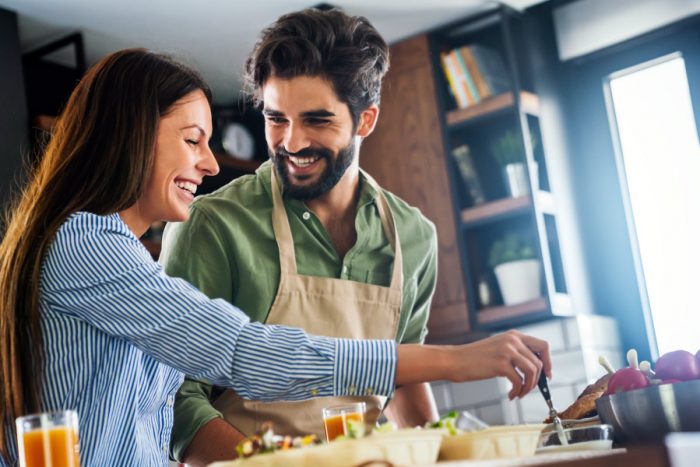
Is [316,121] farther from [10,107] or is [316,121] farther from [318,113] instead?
[10,107]

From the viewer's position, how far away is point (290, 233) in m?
2.47

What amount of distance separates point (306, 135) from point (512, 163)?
2.14 meters

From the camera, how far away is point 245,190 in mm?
2553

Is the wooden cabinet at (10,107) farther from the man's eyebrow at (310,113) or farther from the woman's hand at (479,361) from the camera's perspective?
the woman's hand at (479,361)

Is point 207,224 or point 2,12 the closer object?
point 207,224

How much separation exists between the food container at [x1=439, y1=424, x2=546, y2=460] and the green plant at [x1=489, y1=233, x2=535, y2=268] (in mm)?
3227

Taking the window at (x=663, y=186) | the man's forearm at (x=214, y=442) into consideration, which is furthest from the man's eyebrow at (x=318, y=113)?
the window at (x=663, y=186)

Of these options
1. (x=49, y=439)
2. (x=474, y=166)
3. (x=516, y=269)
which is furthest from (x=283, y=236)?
(x=474, y=166)

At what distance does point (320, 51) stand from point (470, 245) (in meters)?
2.23

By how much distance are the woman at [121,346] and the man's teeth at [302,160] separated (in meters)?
0.82

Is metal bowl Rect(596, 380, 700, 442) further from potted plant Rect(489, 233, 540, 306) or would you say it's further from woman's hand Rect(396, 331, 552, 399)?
potted plant Rect(489, 233, 540, 306)

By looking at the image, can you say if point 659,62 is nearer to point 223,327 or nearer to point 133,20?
point 133,20

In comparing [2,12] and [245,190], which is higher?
[2,12]

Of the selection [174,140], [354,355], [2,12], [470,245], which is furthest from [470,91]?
[354,355]
